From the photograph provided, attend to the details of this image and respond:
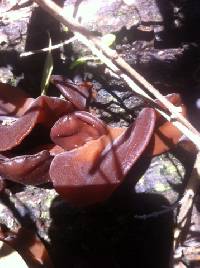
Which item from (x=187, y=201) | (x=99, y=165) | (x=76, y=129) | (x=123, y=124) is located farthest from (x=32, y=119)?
(x=187, y=201)

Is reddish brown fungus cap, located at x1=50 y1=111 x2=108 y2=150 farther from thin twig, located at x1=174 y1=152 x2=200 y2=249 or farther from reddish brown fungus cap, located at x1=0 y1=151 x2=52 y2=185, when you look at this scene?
thin twig, located at x1=174 y1=152 x2=200 y2=249

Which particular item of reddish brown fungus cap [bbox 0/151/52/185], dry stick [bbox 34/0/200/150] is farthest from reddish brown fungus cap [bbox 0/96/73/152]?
dry stick [bbox 34/0/200/150]

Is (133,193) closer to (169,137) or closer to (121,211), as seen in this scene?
(121,211)

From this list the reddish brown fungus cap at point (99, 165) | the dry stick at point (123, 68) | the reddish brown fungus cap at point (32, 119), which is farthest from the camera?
the reddish brown fungus cap at point (32, 119)

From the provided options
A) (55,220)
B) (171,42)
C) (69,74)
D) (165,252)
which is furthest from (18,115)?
(165,252)

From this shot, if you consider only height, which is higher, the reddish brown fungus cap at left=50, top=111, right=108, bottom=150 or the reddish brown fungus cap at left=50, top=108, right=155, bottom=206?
the reddish brown fungus cap at left=50, top=111, right=108, bottom=150

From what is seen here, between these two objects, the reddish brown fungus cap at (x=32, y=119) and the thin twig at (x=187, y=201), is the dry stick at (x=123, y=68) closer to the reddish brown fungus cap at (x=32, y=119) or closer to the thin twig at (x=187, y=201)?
the thin twig at (x=187, y=201)

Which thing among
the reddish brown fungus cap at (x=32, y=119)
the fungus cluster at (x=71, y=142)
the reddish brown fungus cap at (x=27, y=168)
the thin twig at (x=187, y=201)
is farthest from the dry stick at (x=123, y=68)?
the reddish brown fungus cap at (x=27, y=168)
